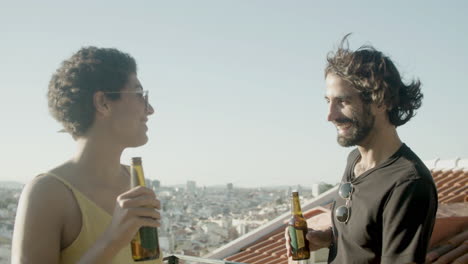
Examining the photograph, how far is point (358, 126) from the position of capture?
2523 mm

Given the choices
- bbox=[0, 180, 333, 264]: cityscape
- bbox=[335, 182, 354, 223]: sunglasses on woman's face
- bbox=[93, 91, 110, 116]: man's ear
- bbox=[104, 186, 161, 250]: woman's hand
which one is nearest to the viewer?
bbox=[104, 186, 161, 250]: woman's hand

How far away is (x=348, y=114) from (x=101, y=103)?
4.31ft

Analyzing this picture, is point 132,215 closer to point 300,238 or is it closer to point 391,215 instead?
point 391,215

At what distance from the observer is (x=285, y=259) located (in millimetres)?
6812

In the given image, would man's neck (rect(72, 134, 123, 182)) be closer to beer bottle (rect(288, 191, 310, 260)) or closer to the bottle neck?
beer bottle (rect(288, 191, 310, 260))

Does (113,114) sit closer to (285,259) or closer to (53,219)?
(53,219)

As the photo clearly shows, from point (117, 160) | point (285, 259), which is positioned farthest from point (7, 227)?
point (117, 160)

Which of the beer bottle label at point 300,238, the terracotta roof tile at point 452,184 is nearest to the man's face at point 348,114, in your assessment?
the beer bottle label at point 300,238

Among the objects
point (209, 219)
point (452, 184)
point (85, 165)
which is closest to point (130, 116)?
point (85, 165)

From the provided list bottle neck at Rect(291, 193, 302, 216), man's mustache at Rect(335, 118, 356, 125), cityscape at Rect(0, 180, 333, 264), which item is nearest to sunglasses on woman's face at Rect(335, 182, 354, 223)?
man's mustache at Rect(335, 118, 356, 125)

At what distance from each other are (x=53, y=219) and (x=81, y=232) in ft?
0.49

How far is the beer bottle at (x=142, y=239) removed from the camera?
1.94 metres

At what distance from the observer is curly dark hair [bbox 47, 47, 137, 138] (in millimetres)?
2115

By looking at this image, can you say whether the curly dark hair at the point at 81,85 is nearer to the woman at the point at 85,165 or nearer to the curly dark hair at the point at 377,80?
the woman at the point at 85,165
